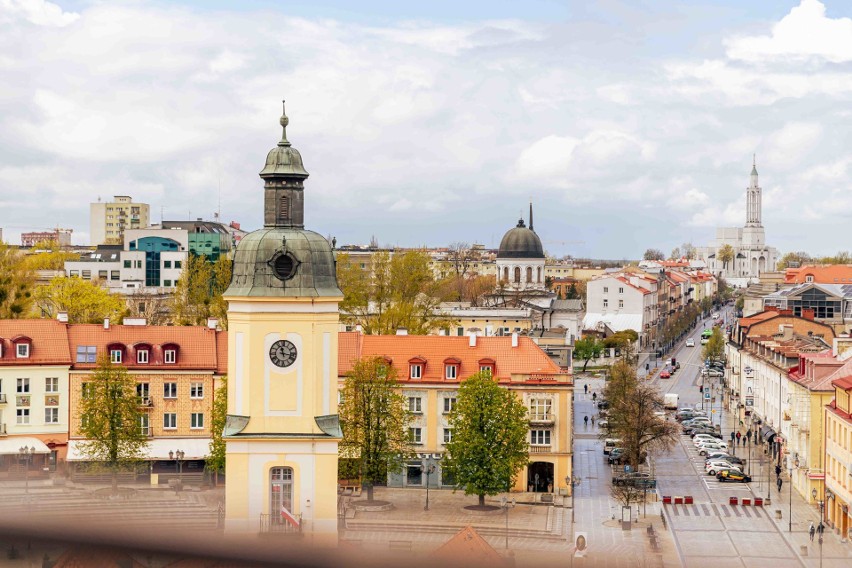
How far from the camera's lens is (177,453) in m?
48.9

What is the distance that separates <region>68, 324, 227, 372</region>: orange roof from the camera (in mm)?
50188

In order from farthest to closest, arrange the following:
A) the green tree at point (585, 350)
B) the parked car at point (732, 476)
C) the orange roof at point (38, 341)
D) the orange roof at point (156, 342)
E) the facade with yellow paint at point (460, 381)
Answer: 1. the green tree at point (585, 350)
2. the parked car at point (732, 476)
3. the orange roof at point (156, 342)
4. the orange roof at point (38, 341)
5. the facade with yellow paint at point (460, 381)

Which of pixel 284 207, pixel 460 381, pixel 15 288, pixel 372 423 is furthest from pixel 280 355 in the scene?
pixel 15 288

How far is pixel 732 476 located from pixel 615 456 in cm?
533

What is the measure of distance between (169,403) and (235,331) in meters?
18.9

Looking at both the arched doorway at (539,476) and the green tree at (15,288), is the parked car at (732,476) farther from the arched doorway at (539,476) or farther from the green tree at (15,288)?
the green tree at (15,288)

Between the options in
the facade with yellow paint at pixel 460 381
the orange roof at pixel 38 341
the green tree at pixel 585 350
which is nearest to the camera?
the facade with yellow paint at pixel 460 381

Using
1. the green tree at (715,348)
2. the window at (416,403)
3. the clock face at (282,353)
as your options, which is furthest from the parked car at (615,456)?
the green tree at (715,348)

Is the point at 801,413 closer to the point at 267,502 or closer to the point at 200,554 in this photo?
the point at 267,502

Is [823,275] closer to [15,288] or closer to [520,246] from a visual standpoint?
[520,246]

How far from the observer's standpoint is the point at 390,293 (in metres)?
87.0

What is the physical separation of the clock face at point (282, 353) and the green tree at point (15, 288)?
47452 mm

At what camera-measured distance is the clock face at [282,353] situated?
104 feet

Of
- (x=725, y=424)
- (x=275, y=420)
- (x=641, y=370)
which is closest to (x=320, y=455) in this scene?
(x=275, y=420)
